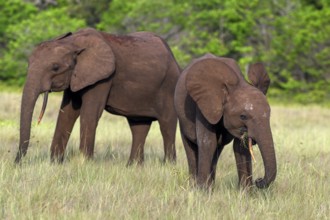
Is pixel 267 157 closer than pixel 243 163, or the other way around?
pixel 267 157

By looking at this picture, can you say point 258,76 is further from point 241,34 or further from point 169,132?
point 241,34

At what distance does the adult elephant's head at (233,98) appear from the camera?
225 inches

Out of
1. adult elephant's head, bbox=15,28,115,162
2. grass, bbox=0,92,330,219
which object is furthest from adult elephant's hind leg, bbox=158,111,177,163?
adult elephant's head, bbox=15,28,115,162

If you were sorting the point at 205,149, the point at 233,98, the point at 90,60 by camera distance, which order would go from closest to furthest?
the point at 233,98
the point at 205,149
the point at 90,60

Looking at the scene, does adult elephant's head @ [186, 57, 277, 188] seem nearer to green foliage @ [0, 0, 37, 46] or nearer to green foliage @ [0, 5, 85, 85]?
green foliage @ [0, 5, 85, 85]

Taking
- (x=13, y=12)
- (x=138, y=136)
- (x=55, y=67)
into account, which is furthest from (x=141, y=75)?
(x=13, y=12)

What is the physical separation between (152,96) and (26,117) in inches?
86.3

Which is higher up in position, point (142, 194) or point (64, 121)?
point (142, 194)

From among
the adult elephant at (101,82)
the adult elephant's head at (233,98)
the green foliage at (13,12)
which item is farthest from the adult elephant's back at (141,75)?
the green foliage at (13,12)

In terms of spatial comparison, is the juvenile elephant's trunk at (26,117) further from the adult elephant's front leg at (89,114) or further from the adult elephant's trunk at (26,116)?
the adult elephant's front leg at (89,114)

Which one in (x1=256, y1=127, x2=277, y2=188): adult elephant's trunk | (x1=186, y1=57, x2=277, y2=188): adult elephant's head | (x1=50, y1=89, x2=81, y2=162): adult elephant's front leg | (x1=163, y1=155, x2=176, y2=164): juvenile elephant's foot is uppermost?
(x1=186, y1=57, x2=277, y2=188): adult elephant's head

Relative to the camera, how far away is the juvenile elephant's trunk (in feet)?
22.7

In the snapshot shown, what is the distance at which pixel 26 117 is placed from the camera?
7199 millimetres

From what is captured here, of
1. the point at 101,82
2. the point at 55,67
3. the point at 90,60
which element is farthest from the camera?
the point at 101,82
